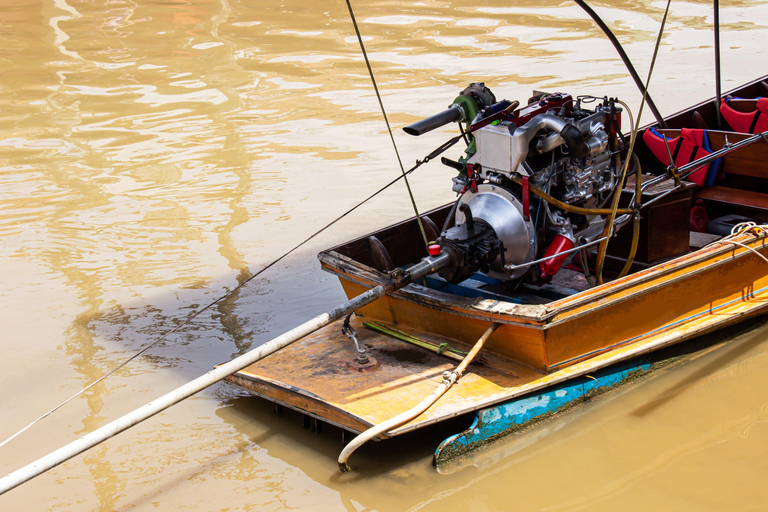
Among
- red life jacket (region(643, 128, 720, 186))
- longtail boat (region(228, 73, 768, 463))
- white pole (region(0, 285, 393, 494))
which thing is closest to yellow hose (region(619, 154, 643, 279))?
longtail boat (region(228, 73, 768, 463))

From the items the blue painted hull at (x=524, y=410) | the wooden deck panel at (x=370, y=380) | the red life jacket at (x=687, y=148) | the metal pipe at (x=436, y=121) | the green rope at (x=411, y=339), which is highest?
the metal pipe at (x=436, y=121)

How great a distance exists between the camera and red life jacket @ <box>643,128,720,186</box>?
5.56 m

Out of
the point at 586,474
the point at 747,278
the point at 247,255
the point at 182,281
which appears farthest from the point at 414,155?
the point at 586,474

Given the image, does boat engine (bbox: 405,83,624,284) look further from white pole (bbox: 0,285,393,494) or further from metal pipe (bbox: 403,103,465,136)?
white pole (bbox: 0,285,393,494)

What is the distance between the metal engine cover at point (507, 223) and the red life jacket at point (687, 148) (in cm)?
208

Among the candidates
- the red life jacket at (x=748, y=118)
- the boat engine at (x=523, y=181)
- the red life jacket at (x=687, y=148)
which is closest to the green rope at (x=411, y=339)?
the boat engine at (x=523, y=181)

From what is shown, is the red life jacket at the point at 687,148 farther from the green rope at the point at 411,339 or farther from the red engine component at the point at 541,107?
the green rope at the point at 411,339

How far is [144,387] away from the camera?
455 centimetres

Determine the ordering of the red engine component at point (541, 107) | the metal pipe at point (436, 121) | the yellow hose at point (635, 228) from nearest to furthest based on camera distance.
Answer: the metal pipe at point (436, 121)
the red engine component at point (541, 107)
the yellow hose at point (635, 228)

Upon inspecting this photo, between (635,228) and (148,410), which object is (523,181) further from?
(148,410)

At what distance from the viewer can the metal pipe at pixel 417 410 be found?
11.1ft

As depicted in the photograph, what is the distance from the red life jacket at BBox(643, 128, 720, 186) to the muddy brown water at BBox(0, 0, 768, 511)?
1.40 m

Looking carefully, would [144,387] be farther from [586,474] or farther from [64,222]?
[64,222]

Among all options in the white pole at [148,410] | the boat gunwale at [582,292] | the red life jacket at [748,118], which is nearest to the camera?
the white pole at [148,410]
